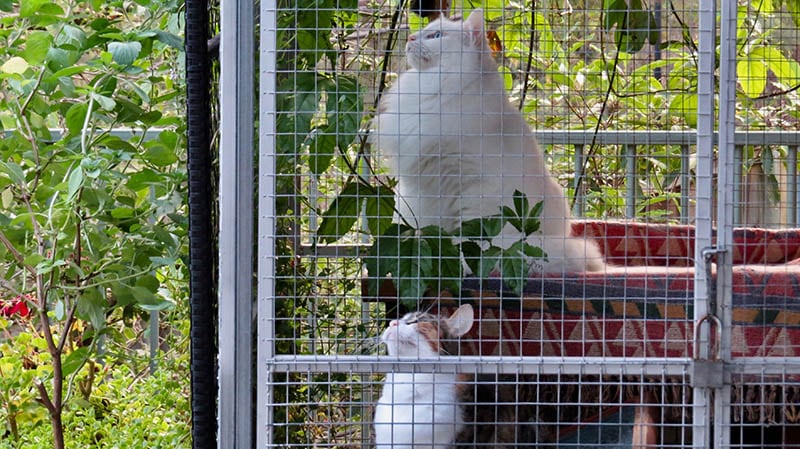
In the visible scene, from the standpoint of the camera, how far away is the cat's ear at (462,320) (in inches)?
79.8

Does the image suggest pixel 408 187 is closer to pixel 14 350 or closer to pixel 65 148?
pixel 65 148

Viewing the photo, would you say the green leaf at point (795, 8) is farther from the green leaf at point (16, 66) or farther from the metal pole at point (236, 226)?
the green leaf at point (16, 66)

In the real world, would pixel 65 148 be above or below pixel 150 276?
above

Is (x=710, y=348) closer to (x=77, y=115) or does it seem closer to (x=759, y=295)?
(x=759, y=295)

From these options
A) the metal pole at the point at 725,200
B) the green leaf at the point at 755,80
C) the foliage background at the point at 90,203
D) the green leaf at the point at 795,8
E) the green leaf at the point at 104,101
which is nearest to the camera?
the metal pole at the point at 725,200

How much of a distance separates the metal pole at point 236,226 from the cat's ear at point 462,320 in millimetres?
505

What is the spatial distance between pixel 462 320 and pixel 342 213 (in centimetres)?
37

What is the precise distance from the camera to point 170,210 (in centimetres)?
224

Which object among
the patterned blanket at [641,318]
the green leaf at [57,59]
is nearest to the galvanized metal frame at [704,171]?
the patterned blanket at [641,318]

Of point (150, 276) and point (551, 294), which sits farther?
point (150, 276)

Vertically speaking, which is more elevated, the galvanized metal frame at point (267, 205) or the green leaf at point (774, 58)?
the green leaf at point (774, 58)

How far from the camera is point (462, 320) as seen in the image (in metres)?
Answer: 2.05

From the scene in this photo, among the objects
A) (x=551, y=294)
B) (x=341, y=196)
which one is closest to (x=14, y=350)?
(x=341, y=196)

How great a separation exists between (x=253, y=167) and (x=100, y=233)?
0.75 meters
